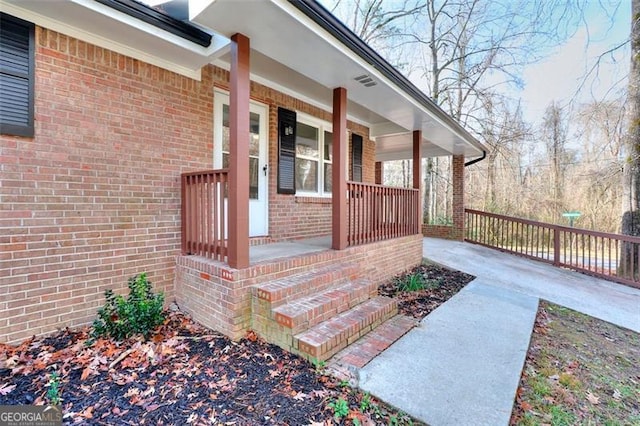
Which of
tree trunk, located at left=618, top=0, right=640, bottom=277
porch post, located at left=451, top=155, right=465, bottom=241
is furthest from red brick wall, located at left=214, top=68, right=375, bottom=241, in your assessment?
tree trunk, located at left=618, top=0, right=640, bottom=277

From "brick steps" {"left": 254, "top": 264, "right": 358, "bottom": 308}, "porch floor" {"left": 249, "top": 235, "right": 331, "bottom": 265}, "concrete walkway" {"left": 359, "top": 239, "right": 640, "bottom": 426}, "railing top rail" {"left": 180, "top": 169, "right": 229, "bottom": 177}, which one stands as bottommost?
"concrete walkway" {"left": 359, "top": 239, "right": 640, "bottom": 426}

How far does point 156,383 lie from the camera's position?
226 centimetres

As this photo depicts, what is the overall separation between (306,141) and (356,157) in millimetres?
1781

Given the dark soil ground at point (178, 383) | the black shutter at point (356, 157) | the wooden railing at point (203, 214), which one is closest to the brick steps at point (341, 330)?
the dark soil ground at point (178, 383)

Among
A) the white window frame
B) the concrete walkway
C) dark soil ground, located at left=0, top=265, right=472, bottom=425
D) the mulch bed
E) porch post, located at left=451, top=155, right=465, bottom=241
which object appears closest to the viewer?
dark soil ground, located at left=0, top=265, right=472, bottom=425

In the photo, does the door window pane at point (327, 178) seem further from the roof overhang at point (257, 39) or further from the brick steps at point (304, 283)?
the brick steps at point (304, 283)

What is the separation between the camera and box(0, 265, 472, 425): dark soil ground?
195 centimetres

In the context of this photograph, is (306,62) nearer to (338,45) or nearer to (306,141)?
(338,45)

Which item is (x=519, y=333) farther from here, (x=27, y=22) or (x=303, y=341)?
(x=27, y=22)

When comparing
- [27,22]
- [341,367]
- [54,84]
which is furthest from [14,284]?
[341,367]

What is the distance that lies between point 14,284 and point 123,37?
2.66m

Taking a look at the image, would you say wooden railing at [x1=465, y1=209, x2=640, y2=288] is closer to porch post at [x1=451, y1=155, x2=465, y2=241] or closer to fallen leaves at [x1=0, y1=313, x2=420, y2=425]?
porch post at [x1=451, y1=155, x2=465, y2=241]

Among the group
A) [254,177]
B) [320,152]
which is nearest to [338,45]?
[254,177]

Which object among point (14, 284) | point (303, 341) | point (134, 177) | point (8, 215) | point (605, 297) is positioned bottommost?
point (605, 297)
